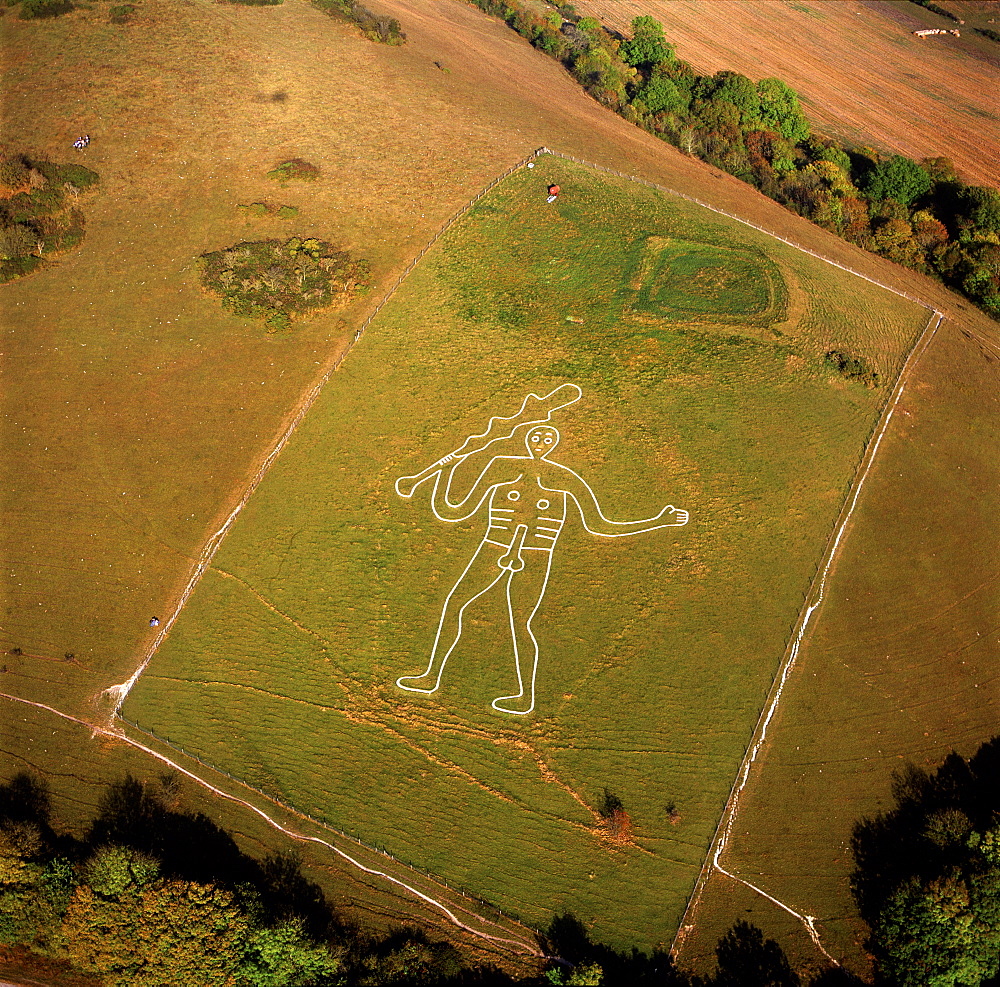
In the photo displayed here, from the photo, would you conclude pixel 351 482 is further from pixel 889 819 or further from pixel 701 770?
pixel 889 819

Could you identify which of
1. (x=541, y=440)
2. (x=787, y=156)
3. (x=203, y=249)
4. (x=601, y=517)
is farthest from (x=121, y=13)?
(x=601, y=517)

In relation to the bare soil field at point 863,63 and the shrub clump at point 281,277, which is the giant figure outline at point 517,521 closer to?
the shrub clump at point 281,277

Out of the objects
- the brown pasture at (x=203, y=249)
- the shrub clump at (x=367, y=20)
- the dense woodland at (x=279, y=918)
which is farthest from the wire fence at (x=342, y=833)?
the shrub clump at (x=367, y=20)

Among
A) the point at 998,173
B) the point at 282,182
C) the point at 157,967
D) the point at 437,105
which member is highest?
the point at 998,173

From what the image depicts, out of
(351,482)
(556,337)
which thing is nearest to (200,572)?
(351,482)

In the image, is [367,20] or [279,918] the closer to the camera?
[279,918]

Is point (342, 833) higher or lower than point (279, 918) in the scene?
higher

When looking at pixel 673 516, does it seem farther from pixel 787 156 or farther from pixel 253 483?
pixel 787 156
